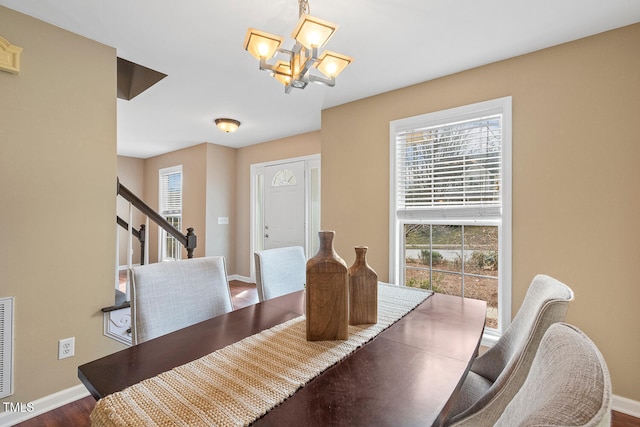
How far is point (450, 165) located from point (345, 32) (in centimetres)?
135

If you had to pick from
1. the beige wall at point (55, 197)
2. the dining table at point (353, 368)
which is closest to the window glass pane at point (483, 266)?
the dining table at point (353, 368)

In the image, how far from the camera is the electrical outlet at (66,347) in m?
1.86

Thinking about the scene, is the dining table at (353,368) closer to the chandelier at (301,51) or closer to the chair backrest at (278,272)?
the chair backrest at (278,272)

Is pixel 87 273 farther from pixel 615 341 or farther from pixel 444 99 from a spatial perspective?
pixel 615 341

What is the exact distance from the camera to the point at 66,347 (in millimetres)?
1884

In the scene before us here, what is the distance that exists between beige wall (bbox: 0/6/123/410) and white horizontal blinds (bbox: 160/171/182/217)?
3506mm

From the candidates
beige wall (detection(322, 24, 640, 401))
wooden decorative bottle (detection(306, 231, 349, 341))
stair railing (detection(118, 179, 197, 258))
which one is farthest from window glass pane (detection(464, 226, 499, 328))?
stair railing (detection(118, 179, 197, 258))

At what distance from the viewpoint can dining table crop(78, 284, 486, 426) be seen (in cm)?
70

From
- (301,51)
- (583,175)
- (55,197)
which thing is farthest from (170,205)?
(583,175)

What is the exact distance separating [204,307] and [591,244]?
2379 mm

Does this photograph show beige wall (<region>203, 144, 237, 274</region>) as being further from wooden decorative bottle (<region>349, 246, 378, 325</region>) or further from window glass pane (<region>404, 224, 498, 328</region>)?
wooden decorative bottle (<region>349, 246, 378, 325</region>)

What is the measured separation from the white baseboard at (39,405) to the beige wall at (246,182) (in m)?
3.20

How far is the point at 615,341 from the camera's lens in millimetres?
1870

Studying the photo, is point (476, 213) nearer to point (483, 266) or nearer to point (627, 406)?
point (483, 266)
